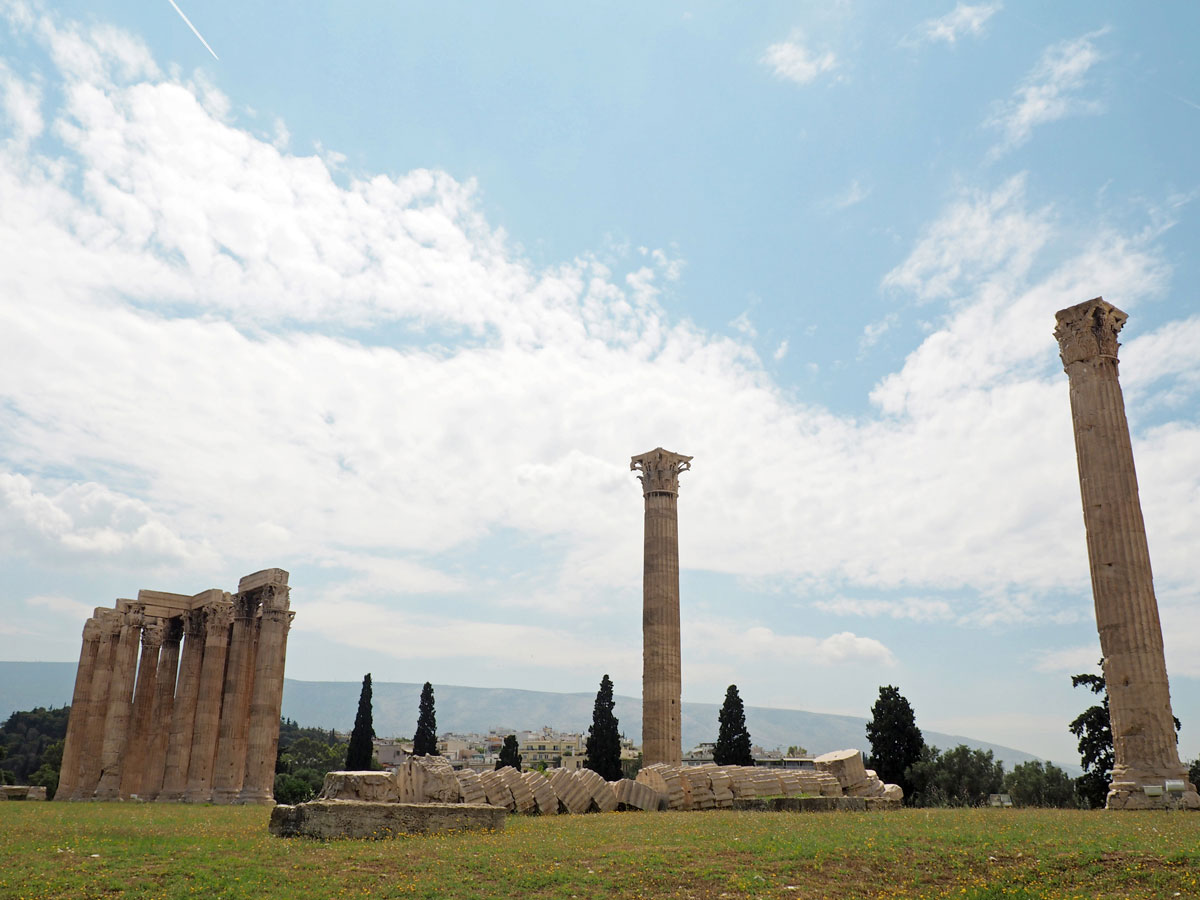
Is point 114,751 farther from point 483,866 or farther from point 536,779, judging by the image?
point 483,866

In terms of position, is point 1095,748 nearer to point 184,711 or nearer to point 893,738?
point 893,738

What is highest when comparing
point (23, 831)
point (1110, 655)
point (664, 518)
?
point (664, 518)

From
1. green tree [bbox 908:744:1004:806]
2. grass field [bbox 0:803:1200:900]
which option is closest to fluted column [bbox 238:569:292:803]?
grass field [bbox 0:803:1200:900]

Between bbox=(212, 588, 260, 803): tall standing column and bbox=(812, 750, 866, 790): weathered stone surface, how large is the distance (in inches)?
948

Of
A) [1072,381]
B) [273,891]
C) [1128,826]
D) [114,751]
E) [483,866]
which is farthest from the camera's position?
[114,751]

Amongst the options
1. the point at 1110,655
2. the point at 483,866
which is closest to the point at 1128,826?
the point at 1110,655

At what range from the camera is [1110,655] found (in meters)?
22.3

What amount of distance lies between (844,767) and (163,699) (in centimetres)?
3336

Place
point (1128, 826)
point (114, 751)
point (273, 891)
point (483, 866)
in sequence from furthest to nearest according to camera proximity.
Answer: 1. point (114, 751)
2. point (1128, 826)
3. point (483, 866)
4. point (273, 891)

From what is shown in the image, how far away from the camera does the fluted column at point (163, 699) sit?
42.8 meters

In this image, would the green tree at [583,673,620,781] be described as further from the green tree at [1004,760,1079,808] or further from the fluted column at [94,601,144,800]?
the fluted column at [94,601,144,800]

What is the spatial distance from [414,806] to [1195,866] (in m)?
13.5

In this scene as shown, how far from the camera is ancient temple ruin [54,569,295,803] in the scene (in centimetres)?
3719

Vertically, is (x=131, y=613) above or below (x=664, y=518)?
below
